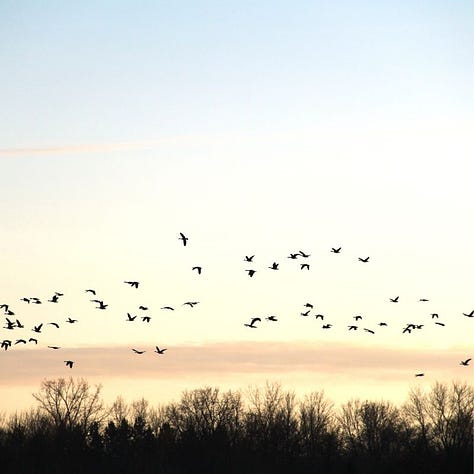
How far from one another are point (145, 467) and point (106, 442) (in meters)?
16.4

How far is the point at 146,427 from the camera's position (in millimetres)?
138125

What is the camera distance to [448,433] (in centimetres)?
12938

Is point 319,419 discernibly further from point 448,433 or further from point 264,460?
point 264,460

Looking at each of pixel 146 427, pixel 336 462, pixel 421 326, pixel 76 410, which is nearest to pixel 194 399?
pixel 146 427

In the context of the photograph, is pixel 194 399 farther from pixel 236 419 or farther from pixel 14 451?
pixel 14 451

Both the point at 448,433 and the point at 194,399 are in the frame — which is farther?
the point at 194,399

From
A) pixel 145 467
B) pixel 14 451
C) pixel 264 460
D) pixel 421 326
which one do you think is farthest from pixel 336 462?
pixel 421 326

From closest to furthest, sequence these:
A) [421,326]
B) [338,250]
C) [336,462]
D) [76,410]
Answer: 1. [338,250]
2. [421,326]
3. [336,462]
4. [76,410]

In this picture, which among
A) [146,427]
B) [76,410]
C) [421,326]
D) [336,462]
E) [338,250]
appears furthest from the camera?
[146,427]

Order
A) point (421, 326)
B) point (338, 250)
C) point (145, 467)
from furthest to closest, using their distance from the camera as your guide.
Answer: point (145, 467)
point (421, 326)
point (338, 250)

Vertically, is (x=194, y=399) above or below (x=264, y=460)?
above

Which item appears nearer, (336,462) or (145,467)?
(145,467)

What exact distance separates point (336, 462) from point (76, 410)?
28198 mm

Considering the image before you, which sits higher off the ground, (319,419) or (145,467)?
(319,419)
